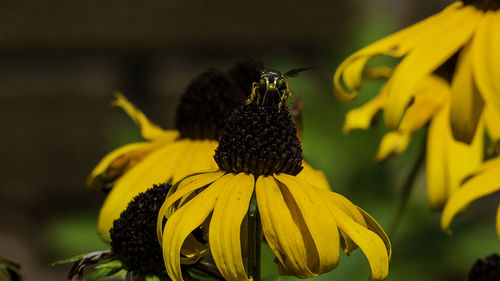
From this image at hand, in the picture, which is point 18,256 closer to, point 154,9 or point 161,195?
point 154,9

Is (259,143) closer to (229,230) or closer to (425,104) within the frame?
(229,230)

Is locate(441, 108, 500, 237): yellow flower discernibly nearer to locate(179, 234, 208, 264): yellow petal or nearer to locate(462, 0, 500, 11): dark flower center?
locate(462, 0, 500, 11): dark flower center

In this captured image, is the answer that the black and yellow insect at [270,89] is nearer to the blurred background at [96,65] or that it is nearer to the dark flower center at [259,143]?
the dark flower center at [259,143]

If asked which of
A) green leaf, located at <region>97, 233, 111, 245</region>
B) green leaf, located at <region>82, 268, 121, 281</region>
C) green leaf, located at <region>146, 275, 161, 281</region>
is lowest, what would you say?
green leaf, located at <region>146, 275, 161, 281</region>

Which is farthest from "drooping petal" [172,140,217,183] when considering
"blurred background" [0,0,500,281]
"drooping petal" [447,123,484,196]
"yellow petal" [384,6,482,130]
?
"blurred background" [0,0,500,281]

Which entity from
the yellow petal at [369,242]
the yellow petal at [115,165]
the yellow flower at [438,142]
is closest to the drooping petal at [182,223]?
the yellow petal at [369,242]

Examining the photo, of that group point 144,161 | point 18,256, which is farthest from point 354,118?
point 18,256
